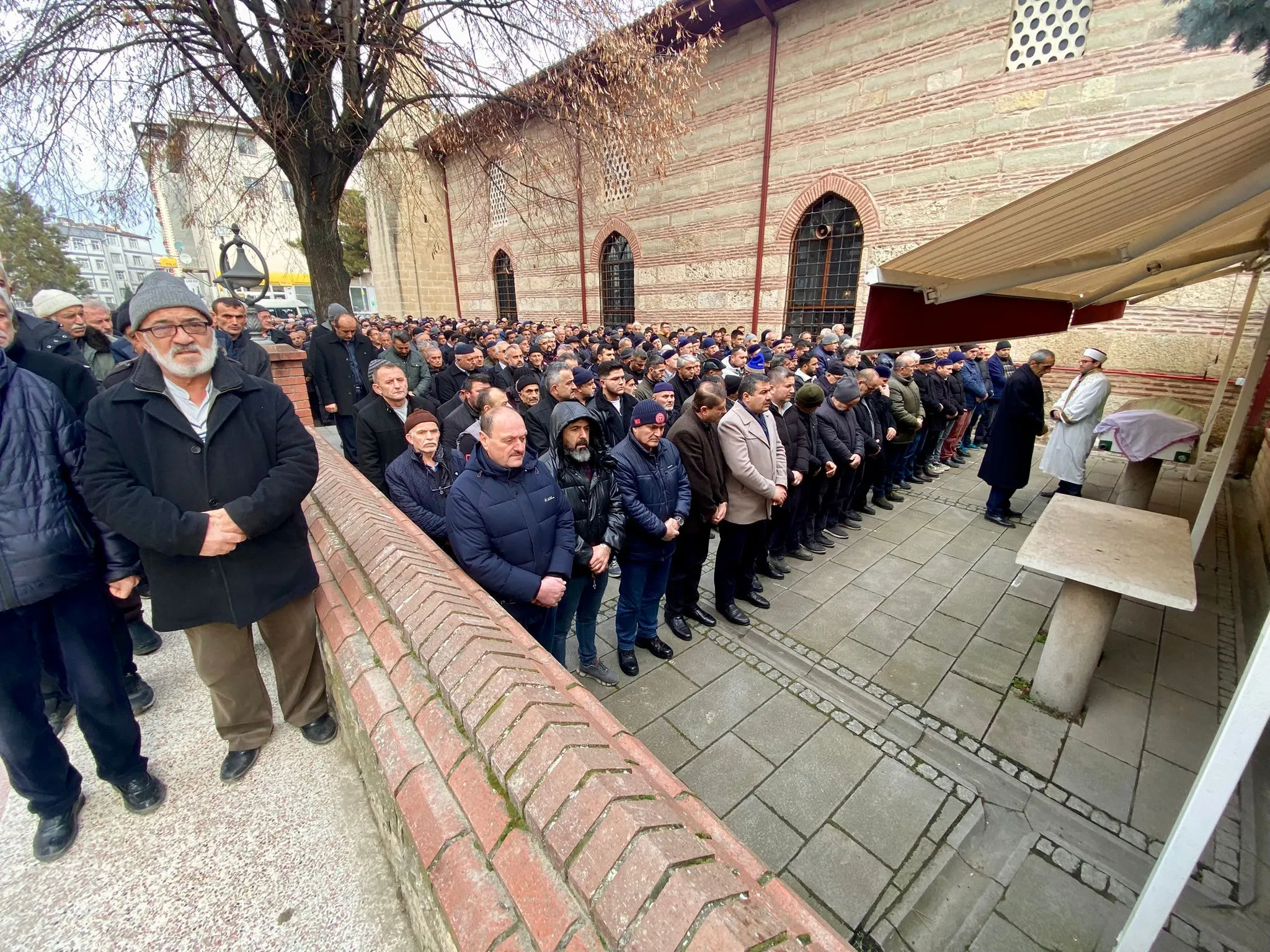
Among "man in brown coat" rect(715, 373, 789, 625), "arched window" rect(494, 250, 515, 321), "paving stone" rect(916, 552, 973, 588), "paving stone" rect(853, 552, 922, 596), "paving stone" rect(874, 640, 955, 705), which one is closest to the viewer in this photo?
"paving stone" rect(874, 640, 955, 705)

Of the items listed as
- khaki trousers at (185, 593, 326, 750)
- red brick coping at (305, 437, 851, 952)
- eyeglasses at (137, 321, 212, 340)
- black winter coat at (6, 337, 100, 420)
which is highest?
eyeglasses at (137, 321, 212, 340)

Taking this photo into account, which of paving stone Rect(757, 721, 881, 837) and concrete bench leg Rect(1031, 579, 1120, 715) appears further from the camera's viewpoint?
concrete bench leg Rect(1031, 579, 1120, 715)

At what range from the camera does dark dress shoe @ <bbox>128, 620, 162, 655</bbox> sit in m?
2.94

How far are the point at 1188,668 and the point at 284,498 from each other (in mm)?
5469

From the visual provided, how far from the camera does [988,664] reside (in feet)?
11.8

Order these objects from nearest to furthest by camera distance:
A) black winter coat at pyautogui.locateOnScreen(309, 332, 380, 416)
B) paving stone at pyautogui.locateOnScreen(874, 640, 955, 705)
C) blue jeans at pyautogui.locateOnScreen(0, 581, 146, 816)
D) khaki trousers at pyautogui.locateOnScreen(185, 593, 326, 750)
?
blue jeans at pyautogui.locateOnScreen(0, 581, 146, 816), khaki trousers at pyautogui.locateOnScreen(185, 593, 326, 750), paving stone at pyautogui.locateOnScreen(874, 640, 955, 705), black winter coat at pyautogui.locateOnScreen(309, 332, 380, 416)

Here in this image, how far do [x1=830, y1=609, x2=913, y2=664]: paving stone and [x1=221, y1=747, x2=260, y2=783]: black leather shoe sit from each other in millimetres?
3310

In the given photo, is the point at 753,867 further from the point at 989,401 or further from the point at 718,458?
the point at 989,401

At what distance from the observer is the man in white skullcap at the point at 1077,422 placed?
537 cm

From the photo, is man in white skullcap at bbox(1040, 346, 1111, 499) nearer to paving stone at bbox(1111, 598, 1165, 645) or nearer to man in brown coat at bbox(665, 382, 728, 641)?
paving stone at bbox(1111, 598, 1165, 645)

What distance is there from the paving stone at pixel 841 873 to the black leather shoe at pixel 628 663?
1.40 metres

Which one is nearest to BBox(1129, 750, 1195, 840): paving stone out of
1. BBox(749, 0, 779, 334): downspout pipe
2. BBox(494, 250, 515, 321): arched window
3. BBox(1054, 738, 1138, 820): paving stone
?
BBox(1054, 738, 1138, 820): paving stone

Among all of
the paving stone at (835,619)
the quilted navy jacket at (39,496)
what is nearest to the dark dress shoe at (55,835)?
the quilted navy jacket at (39,496)

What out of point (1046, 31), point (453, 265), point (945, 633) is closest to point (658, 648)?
point (945, 633)
